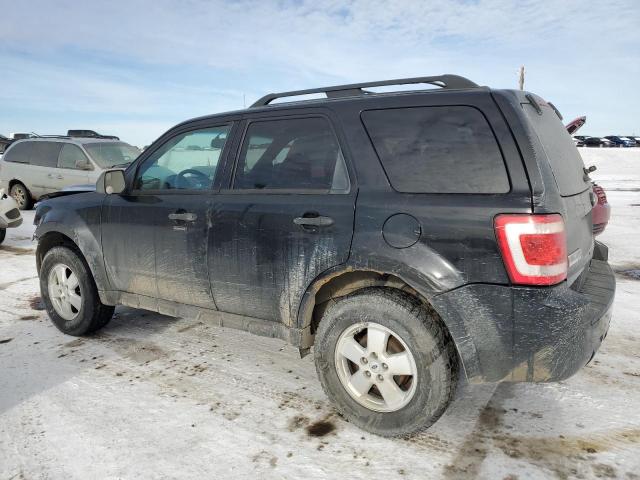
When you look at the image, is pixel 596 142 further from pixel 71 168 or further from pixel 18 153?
pixel 18 153

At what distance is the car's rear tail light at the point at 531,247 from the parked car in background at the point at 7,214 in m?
8.84

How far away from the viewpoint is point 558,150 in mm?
2721

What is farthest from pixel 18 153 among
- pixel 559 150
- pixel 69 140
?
pixel 559 150

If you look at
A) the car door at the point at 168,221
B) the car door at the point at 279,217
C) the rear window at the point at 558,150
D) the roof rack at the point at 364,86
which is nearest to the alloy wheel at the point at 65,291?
the car door at the point at 168,221

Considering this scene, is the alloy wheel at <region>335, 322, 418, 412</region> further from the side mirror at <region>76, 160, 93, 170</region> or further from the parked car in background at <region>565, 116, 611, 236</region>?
the side mirror at <region>76, 160, 93, 170</region>

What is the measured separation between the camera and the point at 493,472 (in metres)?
Result: 2.39

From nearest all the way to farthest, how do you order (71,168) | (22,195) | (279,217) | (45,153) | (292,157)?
1. (279,217)
2. (292,157)
3. (71,168)
4. (45,153)
5. (22,195)

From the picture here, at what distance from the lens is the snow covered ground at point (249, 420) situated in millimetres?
2469

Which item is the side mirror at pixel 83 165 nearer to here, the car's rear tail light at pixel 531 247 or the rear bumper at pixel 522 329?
the rear bumper at pixel 522 329

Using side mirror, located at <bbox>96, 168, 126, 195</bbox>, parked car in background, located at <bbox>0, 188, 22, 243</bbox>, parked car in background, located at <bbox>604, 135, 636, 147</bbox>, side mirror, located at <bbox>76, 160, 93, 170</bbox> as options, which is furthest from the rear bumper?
parked car in background, located at <bbox>604, 135, 636, 147</bbox>

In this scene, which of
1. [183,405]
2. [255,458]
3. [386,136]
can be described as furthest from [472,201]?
[183,405]

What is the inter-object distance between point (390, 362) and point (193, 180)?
1.92m

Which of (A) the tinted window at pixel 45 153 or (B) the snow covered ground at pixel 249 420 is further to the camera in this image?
(A) the tinted window at pixel 45 153

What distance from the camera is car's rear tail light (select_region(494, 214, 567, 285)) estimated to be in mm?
2271
